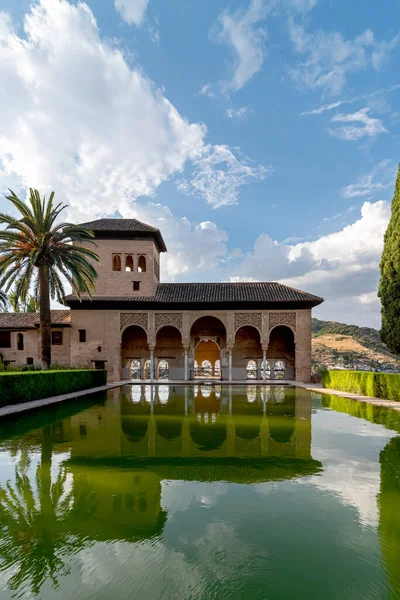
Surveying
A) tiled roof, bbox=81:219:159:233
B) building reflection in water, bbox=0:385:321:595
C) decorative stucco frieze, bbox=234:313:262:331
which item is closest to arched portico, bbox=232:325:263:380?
decorative stucco frieze, bbox=234:313:262:331

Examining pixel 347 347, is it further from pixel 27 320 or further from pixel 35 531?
pixel 35 531

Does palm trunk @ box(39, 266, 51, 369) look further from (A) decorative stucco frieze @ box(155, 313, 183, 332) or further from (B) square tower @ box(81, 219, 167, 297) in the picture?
(A) decorative stucco frieze @ box(155, 313, 183, 332)

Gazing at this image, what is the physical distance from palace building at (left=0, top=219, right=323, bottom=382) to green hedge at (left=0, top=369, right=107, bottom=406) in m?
5.57

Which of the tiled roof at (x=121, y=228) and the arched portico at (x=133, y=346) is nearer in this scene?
the tiled roof at (x=121, y=228)

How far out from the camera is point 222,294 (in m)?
23.4

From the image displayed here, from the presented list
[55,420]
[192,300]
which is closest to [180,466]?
[55,420]

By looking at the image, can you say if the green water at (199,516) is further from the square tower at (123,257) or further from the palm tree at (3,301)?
the palm tree at (3,301)

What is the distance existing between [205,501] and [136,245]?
20.8 meters

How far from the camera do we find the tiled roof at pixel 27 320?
2351cm

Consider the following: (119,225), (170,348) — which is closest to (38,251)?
(119,225)

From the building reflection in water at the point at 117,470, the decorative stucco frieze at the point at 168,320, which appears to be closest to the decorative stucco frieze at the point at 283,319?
the decorative stucco frieze at the point at 168,320

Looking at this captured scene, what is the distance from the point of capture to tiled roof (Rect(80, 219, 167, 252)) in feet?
75.5

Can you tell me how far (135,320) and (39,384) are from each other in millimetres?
10700

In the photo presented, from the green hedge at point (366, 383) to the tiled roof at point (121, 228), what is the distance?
1354 cm
